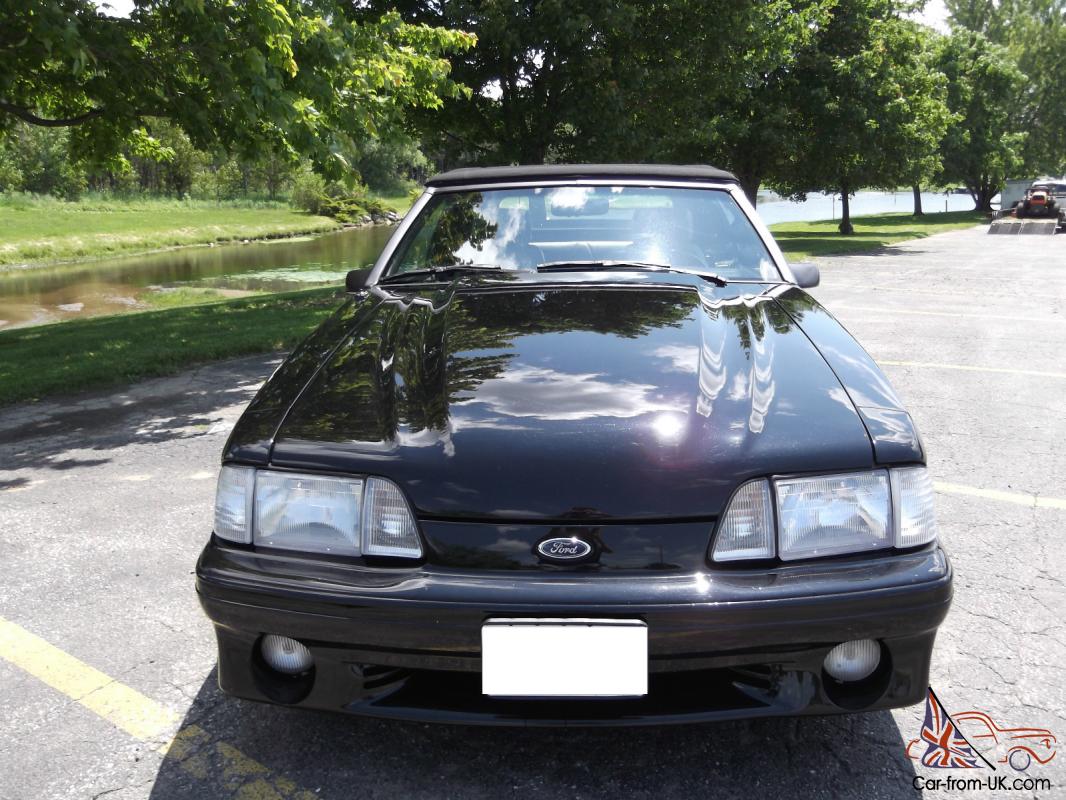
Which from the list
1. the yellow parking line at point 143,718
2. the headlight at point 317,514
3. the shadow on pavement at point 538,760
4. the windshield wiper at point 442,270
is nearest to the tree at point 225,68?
the windshield wiper at point 442,270

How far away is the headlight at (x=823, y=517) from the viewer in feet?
6.47

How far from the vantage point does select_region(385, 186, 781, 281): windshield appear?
11.1 feet

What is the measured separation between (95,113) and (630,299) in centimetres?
964

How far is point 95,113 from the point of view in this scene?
10234mm

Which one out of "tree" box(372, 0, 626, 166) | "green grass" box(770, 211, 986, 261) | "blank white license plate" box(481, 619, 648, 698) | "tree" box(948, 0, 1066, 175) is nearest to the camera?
"blank white license plate" box(481, 619, 648, 698)

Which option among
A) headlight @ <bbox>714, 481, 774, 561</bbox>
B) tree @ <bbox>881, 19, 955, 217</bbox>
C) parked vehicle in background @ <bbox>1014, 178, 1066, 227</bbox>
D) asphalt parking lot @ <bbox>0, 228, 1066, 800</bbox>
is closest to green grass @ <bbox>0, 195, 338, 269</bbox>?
tree @ <bbox>881, 19, 955, 217</bbox>

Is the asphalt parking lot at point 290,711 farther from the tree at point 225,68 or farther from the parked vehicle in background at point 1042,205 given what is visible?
the parked vehicle in background at point 1042,205

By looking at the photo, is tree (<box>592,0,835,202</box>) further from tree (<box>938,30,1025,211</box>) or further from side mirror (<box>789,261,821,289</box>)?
tree (<box>938,30,1025,211</box>)

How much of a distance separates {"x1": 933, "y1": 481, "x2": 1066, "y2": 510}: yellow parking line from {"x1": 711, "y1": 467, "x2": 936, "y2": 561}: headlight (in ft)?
7.91

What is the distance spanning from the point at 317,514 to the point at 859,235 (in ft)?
108

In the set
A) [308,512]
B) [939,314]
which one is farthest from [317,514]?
[939,314]

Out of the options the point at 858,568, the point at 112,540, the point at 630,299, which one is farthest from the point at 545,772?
the point at 112,540

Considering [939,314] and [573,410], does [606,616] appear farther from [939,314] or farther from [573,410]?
[939,314]

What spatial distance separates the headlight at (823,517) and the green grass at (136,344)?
6.78 meters
